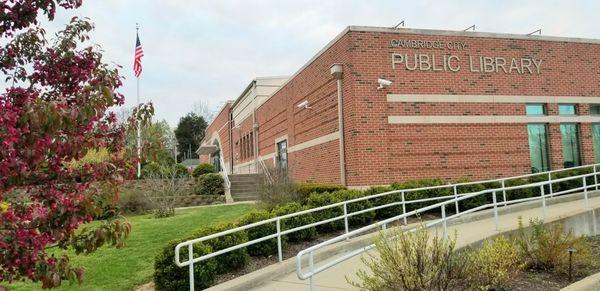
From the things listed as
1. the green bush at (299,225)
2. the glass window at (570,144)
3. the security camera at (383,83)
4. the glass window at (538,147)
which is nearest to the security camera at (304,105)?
the security camera at (383,83)

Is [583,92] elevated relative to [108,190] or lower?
elevated

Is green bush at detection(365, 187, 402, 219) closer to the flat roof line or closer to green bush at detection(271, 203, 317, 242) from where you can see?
green bush at detection(271, 203, 317, 242)

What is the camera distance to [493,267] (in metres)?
6.24

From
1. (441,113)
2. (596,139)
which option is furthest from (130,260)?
(596,139)

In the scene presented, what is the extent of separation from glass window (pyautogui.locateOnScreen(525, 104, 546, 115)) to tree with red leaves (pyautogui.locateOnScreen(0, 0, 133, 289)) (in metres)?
15.6

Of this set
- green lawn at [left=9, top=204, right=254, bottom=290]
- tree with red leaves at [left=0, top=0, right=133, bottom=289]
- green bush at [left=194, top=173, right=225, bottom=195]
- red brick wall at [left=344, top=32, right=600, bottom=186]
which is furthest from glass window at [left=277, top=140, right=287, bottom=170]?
tree with red leaves at [left=0, top=0, right=133, bottom=289]

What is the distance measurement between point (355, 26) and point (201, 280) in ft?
31.9

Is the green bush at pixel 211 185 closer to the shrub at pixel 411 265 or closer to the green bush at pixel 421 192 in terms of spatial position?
the green bush at pixel 421 192

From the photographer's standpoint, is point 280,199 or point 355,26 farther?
point 355,26

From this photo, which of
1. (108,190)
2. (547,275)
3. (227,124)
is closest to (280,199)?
(547,275)

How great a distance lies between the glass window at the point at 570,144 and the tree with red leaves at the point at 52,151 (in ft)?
55.0

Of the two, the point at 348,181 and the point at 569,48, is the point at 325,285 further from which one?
the point at 569,48

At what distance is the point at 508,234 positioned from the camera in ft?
28.8

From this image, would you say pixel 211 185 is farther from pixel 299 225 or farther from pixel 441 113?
pixel 299 225
